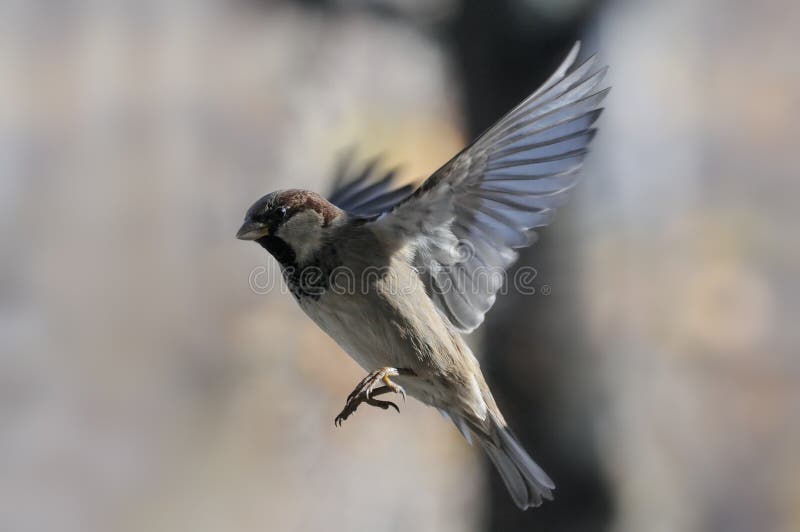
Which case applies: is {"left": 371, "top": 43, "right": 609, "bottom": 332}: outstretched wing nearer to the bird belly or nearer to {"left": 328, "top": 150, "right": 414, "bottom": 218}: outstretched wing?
the bird belly

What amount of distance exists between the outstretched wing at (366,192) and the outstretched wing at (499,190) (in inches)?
8.8

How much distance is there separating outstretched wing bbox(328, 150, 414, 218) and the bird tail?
1.05 ft

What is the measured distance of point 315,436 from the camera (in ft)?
5.72

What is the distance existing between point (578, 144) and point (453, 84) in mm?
813

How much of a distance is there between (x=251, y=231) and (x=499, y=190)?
0.25m

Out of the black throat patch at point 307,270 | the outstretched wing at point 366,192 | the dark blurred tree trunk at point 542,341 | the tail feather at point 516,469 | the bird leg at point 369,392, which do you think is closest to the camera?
the bird leg at point 369,392

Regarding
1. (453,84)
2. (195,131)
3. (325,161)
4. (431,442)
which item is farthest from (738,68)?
(195,131)

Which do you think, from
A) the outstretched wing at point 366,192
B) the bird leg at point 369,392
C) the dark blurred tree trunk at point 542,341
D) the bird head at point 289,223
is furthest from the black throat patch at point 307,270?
the dark blurred tree trunk at point 542,341

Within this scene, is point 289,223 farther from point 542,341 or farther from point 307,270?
point 542,341

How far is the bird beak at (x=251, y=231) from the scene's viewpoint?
841 mm

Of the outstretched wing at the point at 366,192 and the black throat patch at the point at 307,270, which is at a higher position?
the outstretched wing at the point at 366,192

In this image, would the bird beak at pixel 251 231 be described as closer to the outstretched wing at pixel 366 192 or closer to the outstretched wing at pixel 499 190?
the outstretched wing at pixel 499 190

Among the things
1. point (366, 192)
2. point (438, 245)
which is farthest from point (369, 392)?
point (366, 192)

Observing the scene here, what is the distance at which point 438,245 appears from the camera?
3.10 feet
